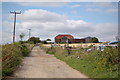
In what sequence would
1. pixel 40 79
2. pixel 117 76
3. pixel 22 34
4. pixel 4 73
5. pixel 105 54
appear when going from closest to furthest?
pixel 117 76
pixel 40 79
pixel 4 73
pixel 105 54
pixel 22 34

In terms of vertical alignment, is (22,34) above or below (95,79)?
above

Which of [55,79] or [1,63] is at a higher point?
[1,63]

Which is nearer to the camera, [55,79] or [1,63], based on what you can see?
[55,79]

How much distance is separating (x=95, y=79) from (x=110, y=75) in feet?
2.42

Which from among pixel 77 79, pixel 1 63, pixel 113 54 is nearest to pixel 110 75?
pixel 77 79

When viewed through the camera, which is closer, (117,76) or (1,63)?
(117,76)

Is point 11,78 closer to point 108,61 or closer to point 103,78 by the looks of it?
point 103,78

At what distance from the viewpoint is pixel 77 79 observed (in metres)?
10.4

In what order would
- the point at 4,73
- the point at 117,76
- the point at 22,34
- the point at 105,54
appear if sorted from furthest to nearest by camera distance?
the point at 22,34 < the point at 105,54 < the point at 4,73 < the point at 117,76

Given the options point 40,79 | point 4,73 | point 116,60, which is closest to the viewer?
point 40,79

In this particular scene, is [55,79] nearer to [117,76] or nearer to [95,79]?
[95,79]

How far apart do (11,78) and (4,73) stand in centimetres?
73

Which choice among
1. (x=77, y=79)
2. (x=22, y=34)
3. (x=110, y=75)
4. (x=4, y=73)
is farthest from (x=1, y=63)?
(x=22, y=34)

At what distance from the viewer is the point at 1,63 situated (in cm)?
1122
